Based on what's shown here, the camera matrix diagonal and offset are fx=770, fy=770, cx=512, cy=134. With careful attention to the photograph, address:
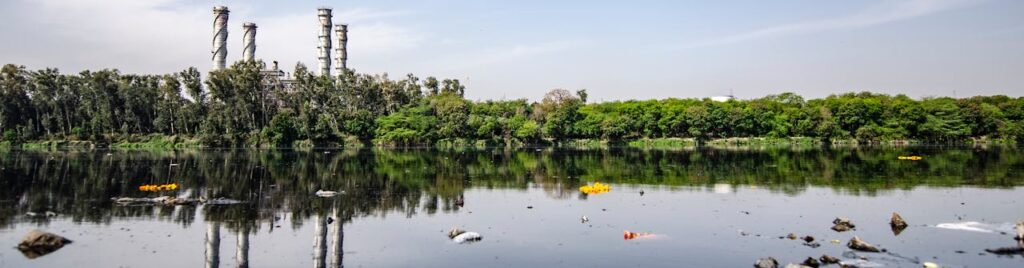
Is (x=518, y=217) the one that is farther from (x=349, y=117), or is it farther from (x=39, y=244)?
(x=349, y=117)

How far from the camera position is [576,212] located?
23766 mm

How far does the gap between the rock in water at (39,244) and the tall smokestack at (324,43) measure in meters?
87.2

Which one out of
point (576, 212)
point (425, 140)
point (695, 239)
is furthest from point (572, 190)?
point (425, 140)

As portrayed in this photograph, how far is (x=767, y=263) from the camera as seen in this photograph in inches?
598

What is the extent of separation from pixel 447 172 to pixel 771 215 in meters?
21.6

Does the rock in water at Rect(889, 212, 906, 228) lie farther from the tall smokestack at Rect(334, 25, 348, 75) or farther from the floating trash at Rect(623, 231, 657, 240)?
the tall smokestack at Rect(334, 25, 348, 75)

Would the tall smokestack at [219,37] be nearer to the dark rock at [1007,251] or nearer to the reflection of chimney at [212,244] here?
the reflection of chimney at [212,244]

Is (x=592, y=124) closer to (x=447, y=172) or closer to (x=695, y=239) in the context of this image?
(x=447, y=172)

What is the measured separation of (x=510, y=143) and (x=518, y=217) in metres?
63.8

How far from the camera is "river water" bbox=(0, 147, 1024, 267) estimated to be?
55.1ft

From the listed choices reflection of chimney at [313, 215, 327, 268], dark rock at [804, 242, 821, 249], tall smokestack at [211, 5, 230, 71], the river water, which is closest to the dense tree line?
tall smokestack at [211, 5, 230, 71]

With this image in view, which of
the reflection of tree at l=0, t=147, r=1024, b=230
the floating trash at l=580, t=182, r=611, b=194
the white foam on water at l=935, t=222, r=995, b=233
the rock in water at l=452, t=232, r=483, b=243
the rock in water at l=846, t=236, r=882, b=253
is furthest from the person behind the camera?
the floating trash at l=580, t=182, r=611, b=194

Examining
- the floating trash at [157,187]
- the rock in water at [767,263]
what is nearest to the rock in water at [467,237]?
the rock in water at [767,263]

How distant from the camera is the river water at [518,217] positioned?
16.8 m
